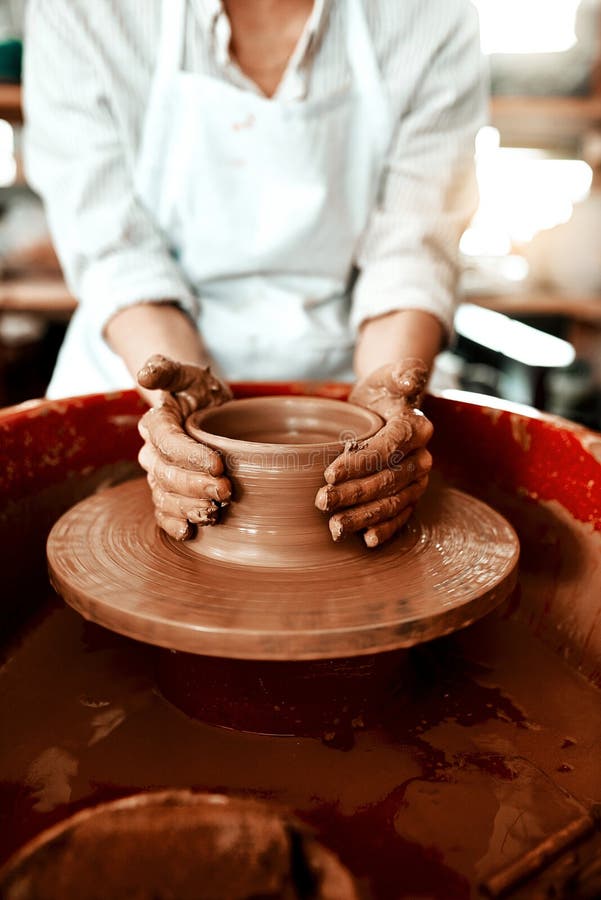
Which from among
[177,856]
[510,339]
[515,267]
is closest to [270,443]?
[177,856]

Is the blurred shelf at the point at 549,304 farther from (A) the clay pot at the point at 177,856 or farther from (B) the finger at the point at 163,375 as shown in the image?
(A) the clay pot at the point at 177,856

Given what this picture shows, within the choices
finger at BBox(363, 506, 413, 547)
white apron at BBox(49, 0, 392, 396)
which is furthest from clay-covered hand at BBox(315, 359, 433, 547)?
white apron at BBox(49, 0, 392, 396)

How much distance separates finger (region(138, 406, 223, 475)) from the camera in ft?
3.04

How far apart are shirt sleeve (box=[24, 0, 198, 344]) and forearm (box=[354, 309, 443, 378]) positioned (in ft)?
1.25

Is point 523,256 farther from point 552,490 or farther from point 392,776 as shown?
point 392,776

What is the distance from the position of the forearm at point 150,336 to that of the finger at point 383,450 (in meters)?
0.49

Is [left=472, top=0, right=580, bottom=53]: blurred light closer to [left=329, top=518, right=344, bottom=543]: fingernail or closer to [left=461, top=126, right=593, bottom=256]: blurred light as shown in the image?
[left=461, top=126, right=593, bottom=256]: blurred light

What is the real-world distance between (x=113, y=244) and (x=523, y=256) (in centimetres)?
308

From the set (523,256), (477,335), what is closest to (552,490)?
(477,335)

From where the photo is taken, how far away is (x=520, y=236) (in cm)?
419

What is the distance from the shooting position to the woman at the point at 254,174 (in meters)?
1.49

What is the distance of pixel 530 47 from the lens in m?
3.70

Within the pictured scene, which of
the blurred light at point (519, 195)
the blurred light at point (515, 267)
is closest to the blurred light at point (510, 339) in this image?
the blurred light at point (515, 267)

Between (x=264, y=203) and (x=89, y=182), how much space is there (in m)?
0.36
